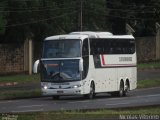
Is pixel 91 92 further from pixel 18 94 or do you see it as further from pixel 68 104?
pixel 68 104

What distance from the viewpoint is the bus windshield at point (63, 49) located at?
34.3 m

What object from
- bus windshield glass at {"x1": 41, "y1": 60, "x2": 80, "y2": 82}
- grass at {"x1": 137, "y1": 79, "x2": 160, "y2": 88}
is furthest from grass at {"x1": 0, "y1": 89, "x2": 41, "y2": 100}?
grass at {"x1": 137, "y1": 79, "x2": 160, "y2": 88}

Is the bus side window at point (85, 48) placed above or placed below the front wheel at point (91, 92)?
above

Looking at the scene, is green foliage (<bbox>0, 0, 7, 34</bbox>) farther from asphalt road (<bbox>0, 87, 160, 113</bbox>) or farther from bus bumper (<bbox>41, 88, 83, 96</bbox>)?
bus bumper (<bbox>41, 88, 83, 96</bbox>)

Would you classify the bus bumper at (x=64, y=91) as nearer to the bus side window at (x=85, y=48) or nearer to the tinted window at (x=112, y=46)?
the bus side window at (x=85, y=48)

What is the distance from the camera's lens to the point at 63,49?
113 ft

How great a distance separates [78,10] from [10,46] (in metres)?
8.60

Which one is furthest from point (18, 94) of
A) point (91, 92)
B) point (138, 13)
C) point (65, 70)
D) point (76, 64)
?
point (138, 13)

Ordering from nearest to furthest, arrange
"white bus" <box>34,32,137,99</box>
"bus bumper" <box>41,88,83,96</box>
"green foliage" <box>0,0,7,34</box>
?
"bus bumper" <box>41,88,83,96</box>
"white bus" <box>34,32,137,99</box>
"green foliage" <box>0,0,7,34</box>

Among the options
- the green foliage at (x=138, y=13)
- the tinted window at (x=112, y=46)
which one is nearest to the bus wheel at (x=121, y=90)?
the tinted window at (x=112, y=46)

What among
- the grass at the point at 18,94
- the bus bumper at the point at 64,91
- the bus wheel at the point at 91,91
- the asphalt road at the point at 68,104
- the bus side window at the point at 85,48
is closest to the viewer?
the asphalt road at the point at 68,104

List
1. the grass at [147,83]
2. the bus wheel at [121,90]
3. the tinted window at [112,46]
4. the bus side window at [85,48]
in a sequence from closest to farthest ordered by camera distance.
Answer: the bus side window at [85,48]
the tinted window at [112,46]
the bus wheel at [121,90]
the grass at [147,83]

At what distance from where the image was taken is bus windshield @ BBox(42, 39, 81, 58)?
34344 millimetres

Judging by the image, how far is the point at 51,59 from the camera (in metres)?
34.4
